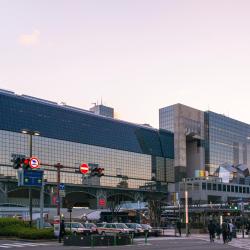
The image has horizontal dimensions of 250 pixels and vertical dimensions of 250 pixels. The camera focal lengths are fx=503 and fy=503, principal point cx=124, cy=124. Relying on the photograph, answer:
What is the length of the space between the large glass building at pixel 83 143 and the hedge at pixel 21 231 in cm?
7704

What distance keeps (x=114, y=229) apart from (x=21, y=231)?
12.7 metres

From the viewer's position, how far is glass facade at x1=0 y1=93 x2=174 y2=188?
136 m

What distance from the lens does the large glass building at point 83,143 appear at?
136125mm

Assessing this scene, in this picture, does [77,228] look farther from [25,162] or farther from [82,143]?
[82,143]

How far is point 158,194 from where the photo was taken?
172125mm

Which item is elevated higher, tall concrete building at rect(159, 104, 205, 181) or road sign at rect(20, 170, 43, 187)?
tall concrete building at rect(159, 104, 205, 181)

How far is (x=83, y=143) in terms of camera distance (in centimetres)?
15712

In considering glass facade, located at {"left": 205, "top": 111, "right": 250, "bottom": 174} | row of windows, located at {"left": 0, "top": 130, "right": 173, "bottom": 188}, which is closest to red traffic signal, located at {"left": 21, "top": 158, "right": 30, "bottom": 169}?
row of windows, located at {"left": 0, "top": 130, "right": 173, "bottom": 188}

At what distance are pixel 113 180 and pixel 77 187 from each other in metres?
18.0

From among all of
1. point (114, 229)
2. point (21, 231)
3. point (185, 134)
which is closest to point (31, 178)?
point (21, 231)

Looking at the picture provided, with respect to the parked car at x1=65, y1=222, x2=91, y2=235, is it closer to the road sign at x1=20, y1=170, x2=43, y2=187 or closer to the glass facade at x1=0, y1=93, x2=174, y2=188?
the road sign at x1=20, y1=170, x2=43, y2=187

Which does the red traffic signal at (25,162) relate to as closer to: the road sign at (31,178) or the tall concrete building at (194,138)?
the road sign at (31,178)

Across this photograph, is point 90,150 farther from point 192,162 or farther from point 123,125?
point 192,162

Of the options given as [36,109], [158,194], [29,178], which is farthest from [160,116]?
[29,178]
